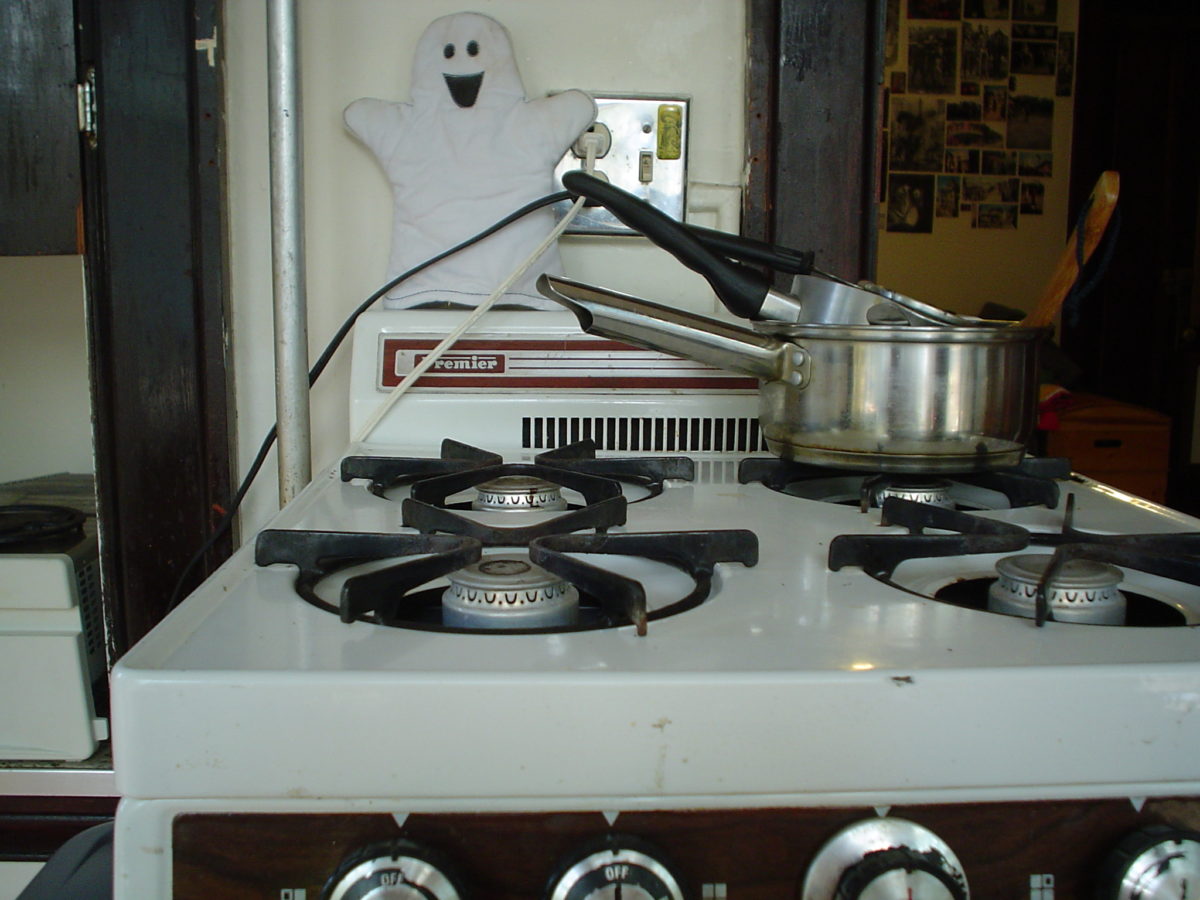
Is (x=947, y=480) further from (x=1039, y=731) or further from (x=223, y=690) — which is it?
(x=223, y=690)

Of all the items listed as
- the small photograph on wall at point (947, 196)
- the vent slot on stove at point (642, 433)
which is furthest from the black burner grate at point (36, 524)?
the small photograph on wall at point (947, 196)

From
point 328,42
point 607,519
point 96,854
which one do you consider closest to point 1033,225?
point 328,42

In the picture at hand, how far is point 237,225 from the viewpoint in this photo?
1121mm

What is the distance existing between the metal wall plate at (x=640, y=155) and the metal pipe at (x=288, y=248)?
30cm

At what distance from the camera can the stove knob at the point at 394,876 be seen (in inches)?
14.8

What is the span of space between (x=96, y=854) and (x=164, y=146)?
0.74 meters

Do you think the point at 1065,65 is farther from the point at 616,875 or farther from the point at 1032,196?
the point at 616,875

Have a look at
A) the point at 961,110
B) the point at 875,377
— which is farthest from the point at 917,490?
the point at 961,110

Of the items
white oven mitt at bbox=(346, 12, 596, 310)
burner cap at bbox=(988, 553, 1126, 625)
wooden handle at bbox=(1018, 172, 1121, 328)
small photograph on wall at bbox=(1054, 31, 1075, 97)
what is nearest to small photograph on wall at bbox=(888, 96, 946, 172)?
small photograph on wall at bbox=(1054, 31, 1075, 97)

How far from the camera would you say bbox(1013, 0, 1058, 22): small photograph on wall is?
3.28m

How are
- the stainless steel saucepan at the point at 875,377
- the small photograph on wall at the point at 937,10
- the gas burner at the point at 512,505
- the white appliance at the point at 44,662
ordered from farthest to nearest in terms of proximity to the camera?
the small photograph on wall at the point at 937,10 → the white appliance at the point at 44,662 → the stainless steel saucepan at the point at 875,377 → the gas burner at the point at 512,505

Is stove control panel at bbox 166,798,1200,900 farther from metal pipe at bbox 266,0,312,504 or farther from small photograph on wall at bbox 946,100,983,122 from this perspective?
small photograph on wall at bbox 946,100,983,122

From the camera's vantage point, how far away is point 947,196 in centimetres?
334

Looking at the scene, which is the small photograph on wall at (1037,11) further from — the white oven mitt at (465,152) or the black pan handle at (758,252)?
the black pan handle at (758,252)
